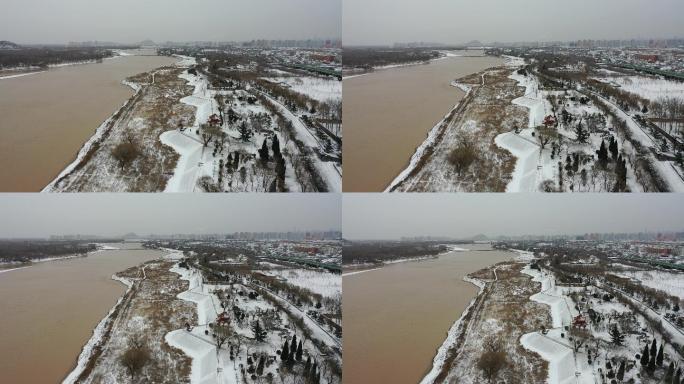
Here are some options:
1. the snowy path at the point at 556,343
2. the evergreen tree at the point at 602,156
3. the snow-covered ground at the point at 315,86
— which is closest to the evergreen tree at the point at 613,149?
the evergreen tree at the point at 602,156

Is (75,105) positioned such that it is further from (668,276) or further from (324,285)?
(668,276)

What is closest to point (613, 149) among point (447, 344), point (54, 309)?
point (447, 344)

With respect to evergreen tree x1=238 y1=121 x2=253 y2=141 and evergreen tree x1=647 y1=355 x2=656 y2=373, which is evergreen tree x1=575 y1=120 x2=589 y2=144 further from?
evergreen tree x1=238 y1=121 x2=253 y2=141

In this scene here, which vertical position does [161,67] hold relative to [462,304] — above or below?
above

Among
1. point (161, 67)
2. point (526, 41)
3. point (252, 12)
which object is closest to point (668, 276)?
point (526, 41)

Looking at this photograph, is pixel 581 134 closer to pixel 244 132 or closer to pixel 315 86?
pixel 315 86
